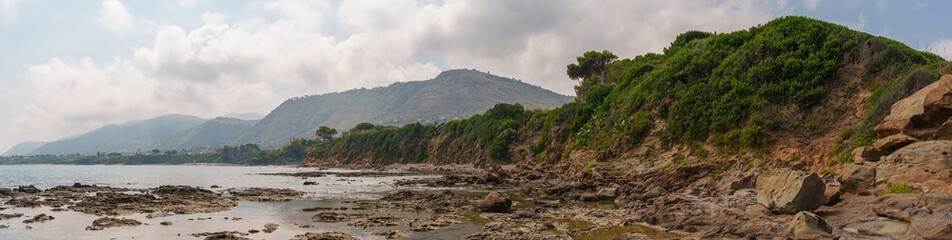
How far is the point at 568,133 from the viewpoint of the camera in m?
65.8

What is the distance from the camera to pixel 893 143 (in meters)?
20.2

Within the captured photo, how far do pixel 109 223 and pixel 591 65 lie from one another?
78.0 m

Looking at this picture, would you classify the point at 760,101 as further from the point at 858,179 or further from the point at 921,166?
the point at 921,166

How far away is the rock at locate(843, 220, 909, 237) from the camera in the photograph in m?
14.6

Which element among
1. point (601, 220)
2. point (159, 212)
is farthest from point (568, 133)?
point (159, 212)

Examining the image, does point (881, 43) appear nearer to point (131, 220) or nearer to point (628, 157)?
point (628, 157)

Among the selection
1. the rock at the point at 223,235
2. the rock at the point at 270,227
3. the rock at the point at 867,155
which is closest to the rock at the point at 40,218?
the rock at the point at 223,235

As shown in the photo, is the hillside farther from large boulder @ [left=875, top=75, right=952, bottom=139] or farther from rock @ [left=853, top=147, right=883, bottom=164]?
large boulder @ [left=875, top=75, right=952, bottom=139]

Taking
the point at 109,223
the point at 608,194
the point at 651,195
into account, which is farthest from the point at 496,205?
the point at 109,223

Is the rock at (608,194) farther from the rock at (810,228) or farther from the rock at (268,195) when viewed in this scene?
the rock at (268,195)

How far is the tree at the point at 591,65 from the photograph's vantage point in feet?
289

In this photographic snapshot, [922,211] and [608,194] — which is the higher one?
[922,211]

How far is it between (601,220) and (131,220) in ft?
70.9

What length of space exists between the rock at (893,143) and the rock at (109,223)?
31.5m
